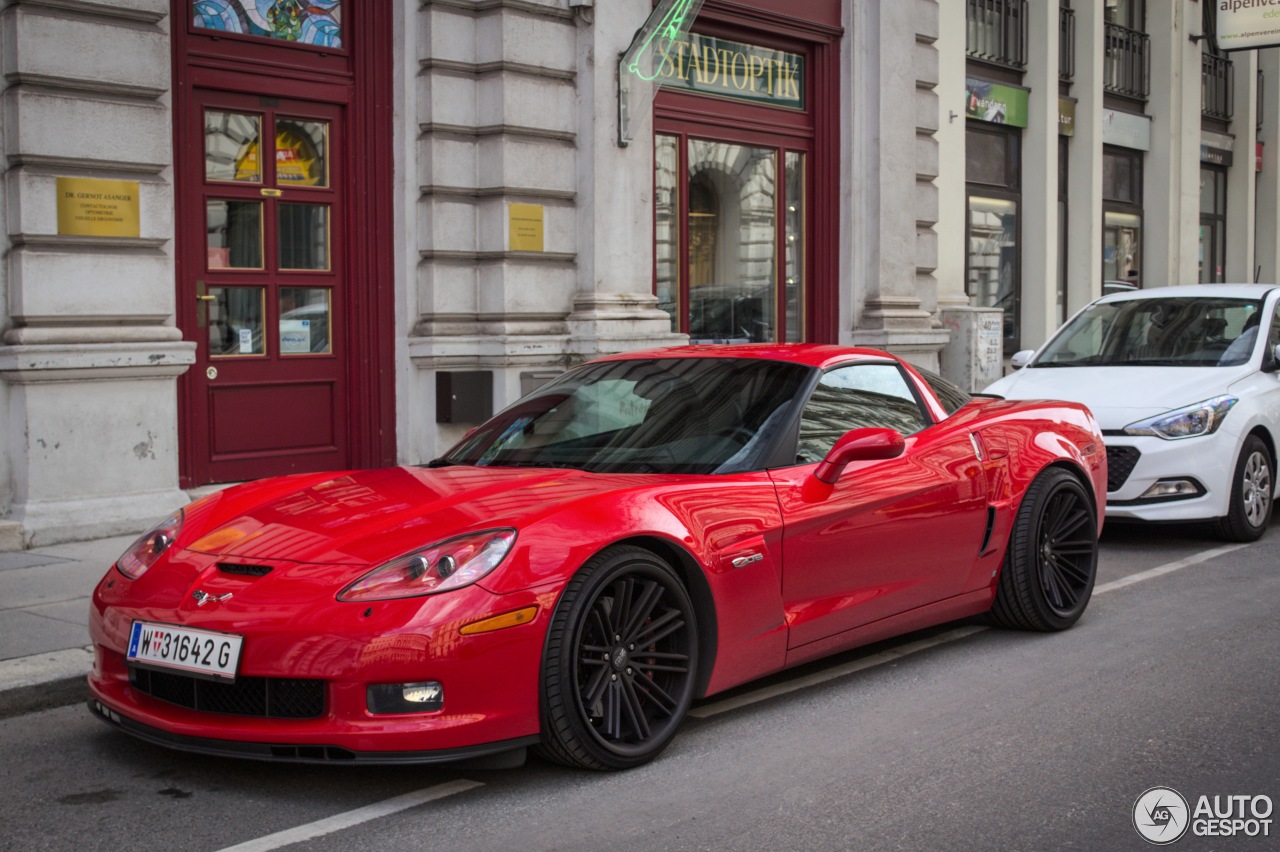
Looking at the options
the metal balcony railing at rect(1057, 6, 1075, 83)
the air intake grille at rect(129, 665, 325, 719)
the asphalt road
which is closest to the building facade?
the metal balcony railing at rect(1057, 6, 1075, 83)

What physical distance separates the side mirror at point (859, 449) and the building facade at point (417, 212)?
5.27 m

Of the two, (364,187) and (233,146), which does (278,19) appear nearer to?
(233,146)

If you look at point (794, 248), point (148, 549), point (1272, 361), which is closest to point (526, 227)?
point (794, 248)

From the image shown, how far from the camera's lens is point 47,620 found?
6.50 meters

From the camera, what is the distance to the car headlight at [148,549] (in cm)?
471

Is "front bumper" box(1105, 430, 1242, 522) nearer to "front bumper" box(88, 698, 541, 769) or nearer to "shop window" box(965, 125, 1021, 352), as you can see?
"front bumper" box(88, 698, 541, 769)

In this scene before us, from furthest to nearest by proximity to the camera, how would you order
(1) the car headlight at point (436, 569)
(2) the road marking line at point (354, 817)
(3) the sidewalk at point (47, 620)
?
(3) the sidewalk at point (47, 620), (1) the car headlight at point (436, 569), (2) the road marking line at point (354, 817)

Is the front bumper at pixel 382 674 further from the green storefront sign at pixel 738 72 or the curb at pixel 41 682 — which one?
the green storefront sign at pixel 738 72

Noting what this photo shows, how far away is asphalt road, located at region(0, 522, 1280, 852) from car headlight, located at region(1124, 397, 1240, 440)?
2943 millimetres

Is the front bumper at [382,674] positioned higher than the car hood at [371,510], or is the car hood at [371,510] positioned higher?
the car hood at [371,510]

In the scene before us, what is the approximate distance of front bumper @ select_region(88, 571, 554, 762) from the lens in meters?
4.04

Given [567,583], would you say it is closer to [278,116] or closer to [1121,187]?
[278,116]

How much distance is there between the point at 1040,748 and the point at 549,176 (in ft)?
25.6

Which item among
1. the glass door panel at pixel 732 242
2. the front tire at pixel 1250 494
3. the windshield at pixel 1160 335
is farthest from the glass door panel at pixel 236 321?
the front tire at pixel 1250 494
